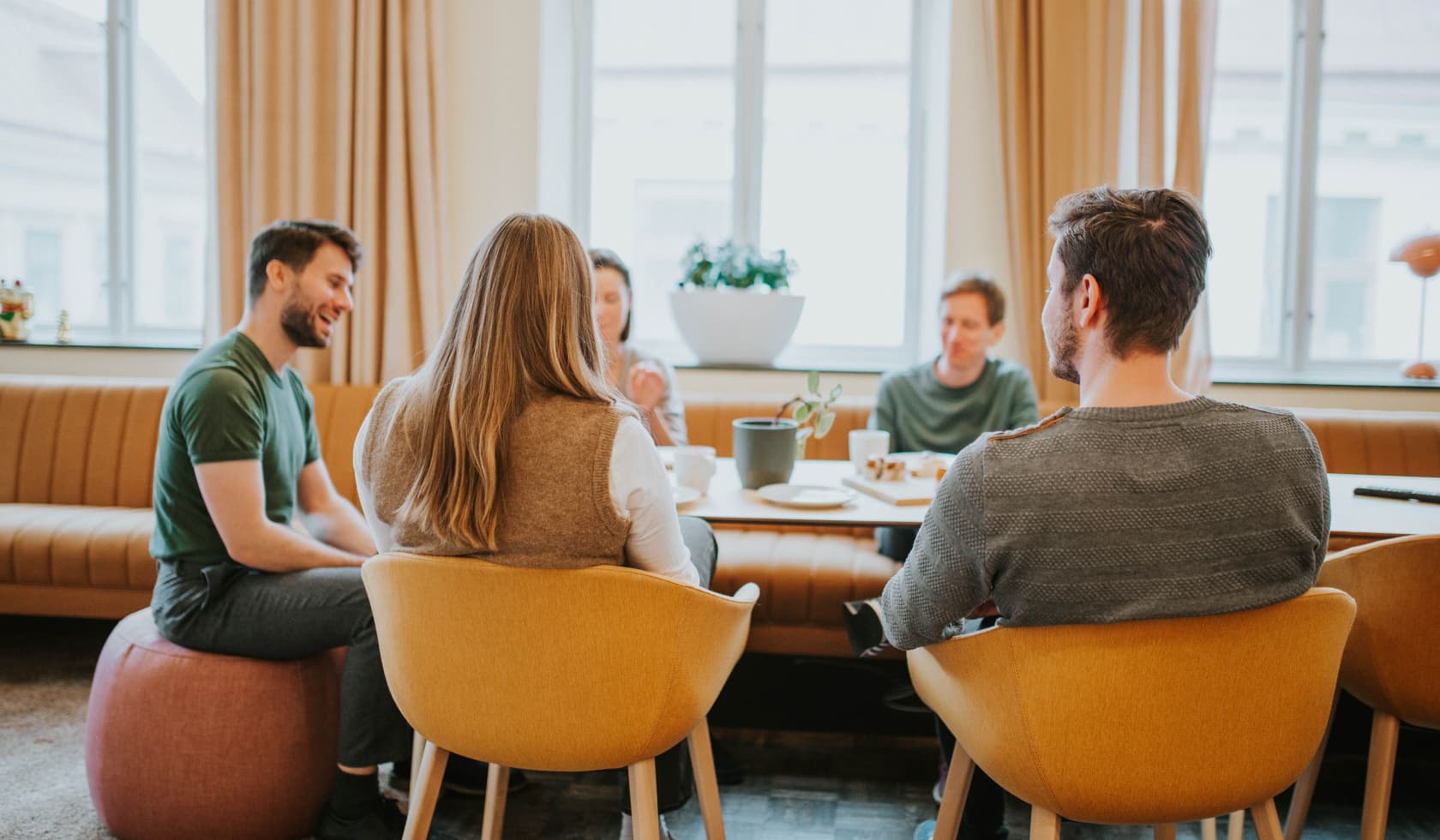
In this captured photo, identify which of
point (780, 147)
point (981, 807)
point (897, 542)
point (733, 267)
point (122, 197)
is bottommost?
point (981, 807)

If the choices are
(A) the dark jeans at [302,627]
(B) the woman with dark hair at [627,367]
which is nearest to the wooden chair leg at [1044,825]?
(A) the dark jeans at [302,627]

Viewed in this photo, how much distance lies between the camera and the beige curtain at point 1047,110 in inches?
126

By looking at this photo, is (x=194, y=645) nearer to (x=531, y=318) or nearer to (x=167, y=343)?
(x=531, y=318)

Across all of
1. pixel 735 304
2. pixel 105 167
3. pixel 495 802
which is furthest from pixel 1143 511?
pixel 105 167

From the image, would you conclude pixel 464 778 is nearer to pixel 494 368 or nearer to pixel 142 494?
pixel 494 368

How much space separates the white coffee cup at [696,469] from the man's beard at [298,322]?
0.74m

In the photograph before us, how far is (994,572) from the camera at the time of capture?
1098 millimetres

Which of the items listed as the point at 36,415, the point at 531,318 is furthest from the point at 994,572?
the point at 36,415

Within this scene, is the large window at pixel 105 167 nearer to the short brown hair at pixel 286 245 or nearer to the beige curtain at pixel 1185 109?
the short brown hair at pixel 286 245

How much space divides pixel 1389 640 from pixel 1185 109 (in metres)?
2.26

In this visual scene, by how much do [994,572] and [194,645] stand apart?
146 centimetres

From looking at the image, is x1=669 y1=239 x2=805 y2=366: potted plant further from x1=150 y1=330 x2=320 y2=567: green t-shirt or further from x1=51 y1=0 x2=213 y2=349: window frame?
x1=51 y1=0 x2=213 y2=349: window frame

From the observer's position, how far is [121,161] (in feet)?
13.3

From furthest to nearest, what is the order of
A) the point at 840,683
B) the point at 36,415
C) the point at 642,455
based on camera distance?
the point at 36,415 < the point at 840,683 < the point at 642,455
